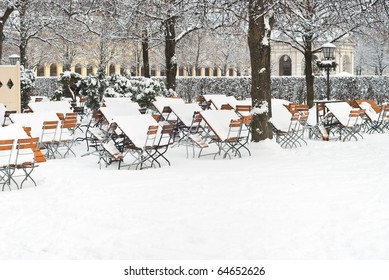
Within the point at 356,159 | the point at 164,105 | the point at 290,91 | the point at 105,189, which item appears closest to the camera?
the point at 105,189

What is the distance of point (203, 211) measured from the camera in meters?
8.02

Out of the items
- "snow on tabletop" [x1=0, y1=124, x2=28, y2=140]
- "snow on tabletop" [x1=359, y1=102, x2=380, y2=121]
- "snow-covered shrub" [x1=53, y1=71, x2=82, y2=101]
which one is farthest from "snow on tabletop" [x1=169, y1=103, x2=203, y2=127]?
"snow-covered shrub" [x1=53, y1=71, x2=82, y2=101]

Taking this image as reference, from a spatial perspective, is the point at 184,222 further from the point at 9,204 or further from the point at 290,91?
the point at 290,91

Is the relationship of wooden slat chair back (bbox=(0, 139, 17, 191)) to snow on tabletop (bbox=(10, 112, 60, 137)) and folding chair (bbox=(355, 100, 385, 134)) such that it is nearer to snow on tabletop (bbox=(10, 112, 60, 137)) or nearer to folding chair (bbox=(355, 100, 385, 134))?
snow on tabletop (bbox=(10, 112, 60, 137))

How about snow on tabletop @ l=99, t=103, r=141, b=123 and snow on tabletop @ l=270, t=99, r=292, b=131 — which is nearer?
snow on tabletop @ l=99, t=103, r=141, b=123

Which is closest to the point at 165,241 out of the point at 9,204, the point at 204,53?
the point at 9,204

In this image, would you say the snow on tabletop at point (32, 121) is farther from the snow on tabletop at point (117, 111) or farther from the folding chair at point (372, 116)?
the folding chair at point (372, 116)

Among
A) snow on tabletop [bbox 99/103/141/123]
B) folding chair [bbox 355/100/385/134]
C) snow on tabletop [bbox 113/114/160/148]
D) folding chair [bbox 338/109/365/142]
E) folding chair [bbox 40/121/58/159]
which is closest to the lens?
snow on tabletop [bbox 113/114/160/148]

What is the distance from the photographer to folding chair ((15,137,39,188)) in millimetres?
9709

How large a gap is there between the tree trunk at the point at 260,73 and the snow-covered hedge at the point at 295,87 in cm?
1872

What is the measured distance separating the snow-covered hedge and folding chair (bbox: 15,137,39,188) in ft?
81.7

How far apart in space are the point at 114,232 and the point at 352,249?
2.57 m

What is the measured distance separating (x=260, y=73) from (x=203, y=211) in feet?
23.3

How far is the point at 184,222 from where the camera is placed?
7430mm
